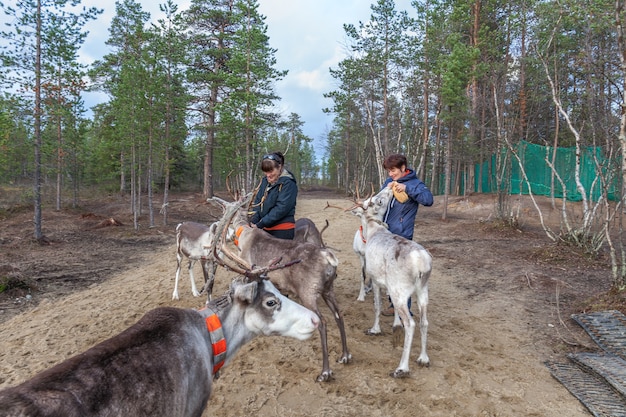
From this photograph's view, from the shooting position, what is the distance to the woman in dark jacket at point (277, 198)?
5301 mm

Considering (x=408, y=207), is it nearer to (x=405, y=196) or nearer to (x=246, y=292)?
(x=405, y=196)

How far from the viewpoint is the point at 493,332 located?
237 inches

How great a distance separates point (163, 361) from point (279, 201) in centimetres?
313

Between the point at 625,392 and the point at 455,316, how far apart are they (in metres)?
2.96

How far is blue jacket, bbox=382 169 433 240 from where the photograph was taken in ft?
17.5

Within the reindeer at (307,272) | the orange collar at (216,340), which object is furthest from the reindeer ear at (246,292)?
the reindeer at (307,272)

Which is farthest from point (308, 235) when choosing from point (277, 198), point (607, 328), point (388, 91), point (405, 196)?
point (388, 91)

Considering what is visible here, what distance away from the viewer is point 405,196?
5492mm

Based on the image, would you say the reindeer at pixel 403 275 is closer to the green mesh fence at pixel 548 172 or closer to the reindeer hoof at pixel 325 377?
the reindeer hoof at pixel 325 377

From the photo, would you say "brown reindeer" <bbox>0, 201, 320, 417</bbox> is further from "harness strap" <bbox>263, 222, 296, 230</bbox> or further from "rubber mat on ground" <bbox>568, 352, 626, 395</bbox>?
"rubber mat on ground" <bbox>568, 352, 626, 395</bbox>

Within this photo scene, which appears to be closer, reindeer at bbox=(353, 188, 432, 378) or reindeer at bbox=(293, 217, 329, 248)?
reindeer at bbox=(353, 188, 432, 378)

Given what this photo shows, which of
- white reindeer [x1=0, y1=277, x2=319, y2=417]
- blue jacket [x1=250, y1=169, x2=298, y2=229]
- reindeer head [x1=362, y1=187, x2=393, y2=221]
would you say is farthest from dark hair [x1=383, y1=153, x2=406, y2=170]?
white reindeer [x1=0, y1=277, x2=319, y2=417]

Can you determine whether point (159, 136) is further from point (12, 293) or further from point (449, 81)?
point (449, 81)

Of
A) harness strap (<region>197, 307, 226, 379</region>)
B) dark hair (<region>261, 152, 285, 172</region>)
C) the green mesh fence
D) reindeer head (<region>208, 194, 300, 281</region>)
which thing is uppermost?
the green mesh fence
